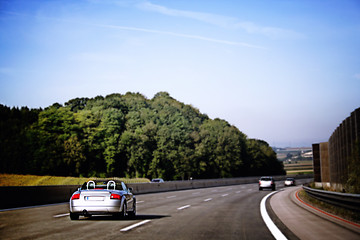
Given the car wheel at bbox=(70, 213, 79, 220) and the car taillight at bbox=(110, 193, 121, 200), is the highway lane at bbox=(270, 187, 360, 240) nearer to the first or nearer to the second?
the car taillight at bbox=(110, 193, 121, 200)

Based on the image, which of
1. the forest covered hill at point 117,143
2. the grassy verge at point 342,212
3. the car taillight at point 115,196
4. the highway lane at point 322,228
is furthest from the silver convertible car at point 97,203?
the forest covered hill at point 117,143

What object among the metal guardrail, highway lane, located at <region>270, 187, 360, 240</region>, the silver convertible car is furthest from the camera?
the silver convertible car

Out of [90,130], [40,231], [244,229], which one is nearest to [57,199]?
[40,231]

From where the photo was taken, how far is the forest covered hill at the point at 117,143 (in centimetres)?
8312

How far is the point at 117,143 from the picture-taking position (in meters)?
93.6

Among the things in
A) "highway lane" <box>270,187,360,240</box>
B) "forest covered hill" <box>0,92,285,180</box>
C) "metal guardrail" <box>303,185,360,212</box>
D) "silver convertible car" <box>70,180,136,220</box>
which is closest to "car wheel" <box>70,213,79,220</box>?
"silver convertible car" <box>70,180,136,220</box>

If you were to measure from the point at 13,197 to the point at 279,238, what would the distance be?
12886 mm

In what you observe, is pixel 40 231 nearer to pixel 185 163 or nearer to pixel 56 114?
pixel 56 114

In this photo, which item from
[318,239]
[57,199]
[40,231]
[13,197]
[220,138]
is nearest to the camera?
[318,239]

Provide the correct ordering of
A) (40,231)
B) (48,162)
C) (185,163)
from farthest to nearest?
(185,163) → (48,162) → (40,231)

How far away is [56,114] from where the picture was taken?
85312 mm

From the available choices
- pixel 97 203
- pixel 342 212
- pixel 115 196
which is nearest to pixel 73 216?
pixel 97 203

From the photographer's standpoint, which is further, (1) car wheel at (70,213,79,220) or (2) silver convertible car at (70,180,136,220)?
(1) car wheel at (70,213,79,220)

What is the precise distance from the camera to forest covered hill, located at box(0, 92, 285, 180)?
273 feet
